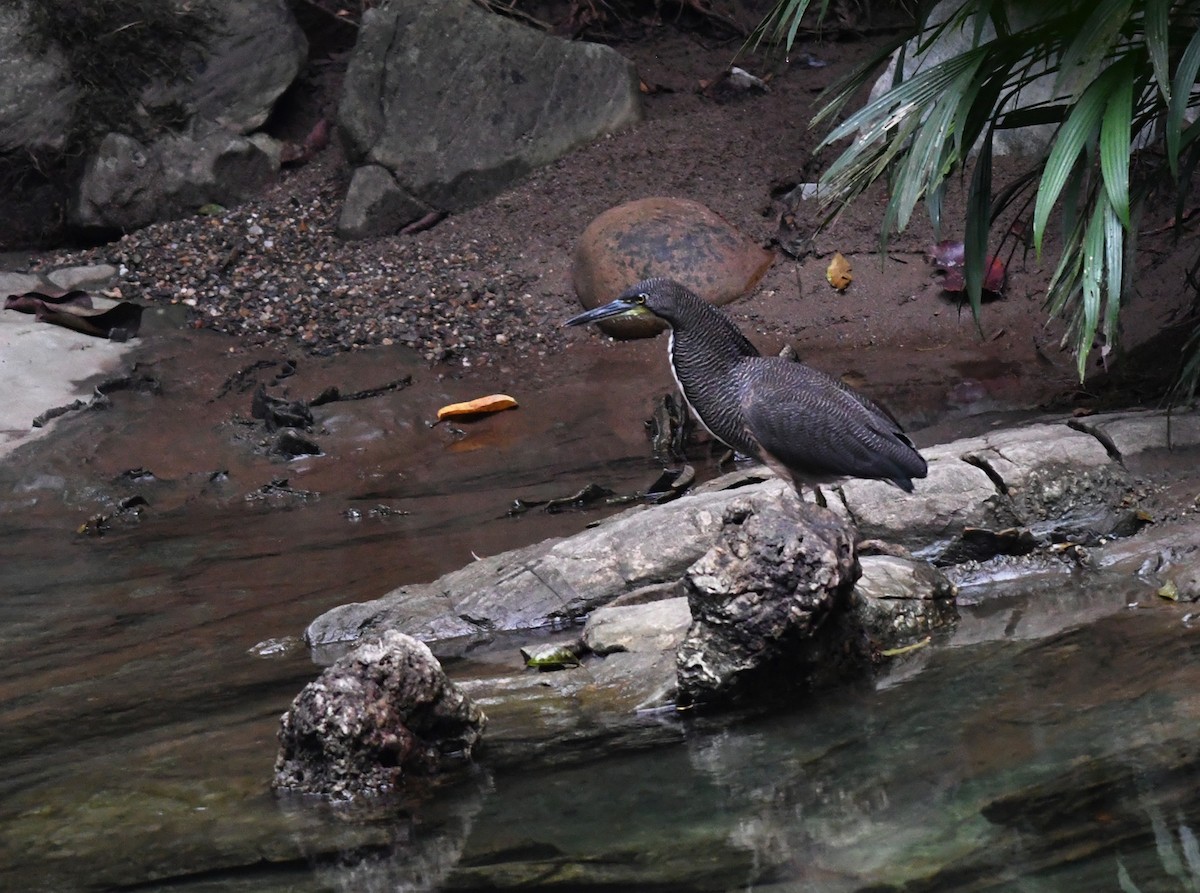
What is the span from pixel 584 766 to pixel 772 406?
1.97 m

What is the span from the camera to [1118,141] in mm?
4406

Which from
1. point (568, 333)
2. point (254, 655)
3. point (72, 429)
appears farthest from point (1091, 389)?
point (72, 429)

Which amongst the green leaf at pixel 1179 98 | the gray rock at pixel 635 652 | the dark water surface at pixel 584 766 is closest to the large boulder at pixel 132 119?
the dark water surface at pixel 584 766

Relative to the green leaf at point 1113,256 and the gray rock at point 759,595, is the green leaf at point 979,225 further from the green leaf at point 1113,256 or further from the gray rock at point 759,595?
the gray rock at point 759,595

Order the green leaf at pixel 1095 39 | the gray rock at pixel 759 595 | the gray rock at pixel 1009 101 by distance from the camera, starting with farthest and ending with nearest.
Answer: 1. the gray rock at pixel 1009 101
2. the green leaf at pixel 1095 39
3. the gray rock at pixel 759 595

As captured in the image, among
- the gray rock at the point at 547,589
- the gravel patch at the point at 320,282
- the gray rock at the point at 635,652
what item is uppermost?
the gray rock at the point at 635,652

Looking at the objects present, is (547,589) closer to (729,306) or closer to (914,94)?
(914,94)

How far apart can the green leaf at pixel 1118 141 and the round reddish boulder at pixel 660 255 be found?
454 centimetres

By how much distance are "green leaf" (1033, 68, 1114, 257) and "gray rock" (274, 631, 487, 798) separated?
2.40 meters

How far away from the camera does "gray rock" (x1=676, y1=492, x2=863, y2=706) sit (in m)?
3.88

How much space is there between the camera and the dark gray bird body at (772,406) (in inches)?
193

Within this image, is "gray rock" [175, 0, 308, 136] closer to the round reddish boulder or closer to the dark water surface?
the round reddish boulder

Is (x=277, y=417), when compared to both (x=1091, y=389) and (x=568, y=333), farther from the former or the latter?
(x=1091, y=389)

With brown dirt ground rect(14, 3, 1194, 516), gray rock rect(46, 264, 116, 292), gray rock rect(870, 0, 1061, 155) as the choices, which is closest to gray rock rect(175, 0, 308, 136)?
brown dirt ground rect(14, 3, 1194, 516)
